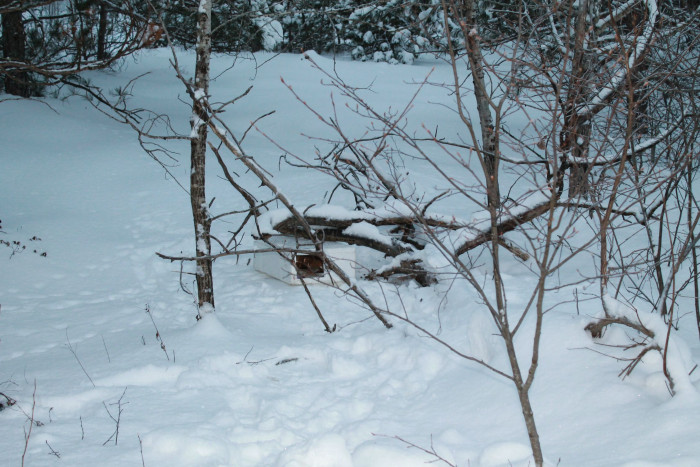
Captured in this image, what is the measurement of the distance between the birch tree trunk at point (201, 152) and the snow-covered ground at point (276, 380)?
1.25 feet

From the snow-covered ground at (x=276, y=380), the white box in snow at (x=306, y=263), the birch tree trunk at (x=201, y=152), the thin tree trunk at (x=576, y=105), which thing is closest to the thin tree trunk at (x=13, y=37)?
the snow-covered ground at (x=276, y=380)

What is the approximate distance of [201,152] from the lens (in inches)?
174

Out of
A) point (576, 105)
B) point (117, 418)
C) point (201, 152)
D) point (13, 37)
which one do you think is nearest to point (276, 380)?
point (117, 418)

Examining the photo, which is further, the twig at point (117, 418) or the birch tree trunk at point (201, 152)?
the birch tree trunk at point (201, 152)

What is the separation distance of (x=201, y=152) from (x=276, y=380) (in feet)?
5.76

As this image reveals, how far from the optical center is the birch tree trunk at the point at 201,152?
430 cm

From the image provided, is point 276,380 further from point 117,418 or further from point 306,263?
point 306,263

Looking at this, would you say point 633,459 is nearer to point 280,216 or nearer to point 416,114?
point 280,216

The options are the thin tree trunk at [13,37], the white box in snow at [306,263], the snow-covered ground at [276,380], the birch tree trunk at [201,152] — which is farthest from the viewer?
the thin tree trunk at [13,37]

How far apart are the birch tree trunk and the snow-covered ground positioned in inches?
15.0

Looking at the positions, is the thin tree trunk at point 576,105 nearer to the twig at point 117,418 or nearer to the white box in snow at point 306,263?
the twig at point 117,418

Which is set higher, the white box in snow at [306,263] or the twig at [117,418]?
the twig at [117,418]

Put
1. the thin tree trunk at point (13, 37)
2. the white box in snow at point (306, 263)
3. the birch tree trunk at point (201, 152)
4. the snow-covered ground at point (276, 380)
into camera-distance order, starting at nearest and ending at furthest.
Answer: the snow-covered ground at point (276, 380) → the birch tree trunk at point (201, 152) → the white box in snow at point (306, 263) → the thin tree trunk at point (13, 37)

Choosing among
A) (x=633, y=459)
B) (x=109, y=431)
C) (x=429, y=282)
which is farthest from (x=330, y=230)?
(x=633, y=459)
